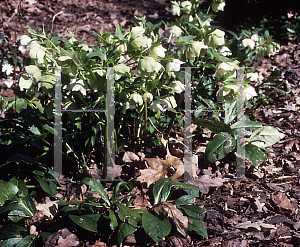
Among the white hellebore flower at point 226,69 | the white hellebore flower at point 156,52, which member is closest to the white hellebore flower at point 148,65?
the white hellebore flower at point 156,52

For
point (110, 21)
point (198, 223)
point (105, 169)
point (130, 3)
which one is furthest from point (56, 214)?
point (130, 3)

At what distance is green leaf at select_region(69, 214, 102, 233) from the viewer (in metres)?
1.17

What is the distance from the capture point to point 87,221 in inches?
47.4

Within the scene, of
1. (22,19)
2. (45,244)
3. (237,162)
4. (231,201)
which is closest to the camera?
(45,244)

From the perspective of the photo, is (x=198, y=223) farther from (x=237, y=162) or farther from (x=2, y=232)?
(x=2, y=232)

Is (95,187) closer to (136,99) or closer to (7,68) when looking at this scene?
(136,99)

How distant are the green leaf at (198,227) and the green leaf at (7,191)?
2.63ft

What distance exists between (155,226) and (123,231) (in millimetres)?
128

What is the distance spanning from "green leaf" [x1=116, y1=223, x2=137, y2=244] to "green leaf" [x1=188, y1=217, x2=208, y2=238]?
0.84 ft

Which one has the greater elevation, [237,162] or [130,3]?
[130,3]

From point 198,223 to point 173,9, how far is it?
4.09 ft

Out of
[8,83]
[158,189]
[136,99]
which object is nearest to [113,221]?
[158,189]

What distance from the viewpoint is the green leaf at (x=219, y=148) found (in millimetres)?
1461

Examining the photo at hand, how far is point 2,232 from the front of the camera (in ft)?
3.92
